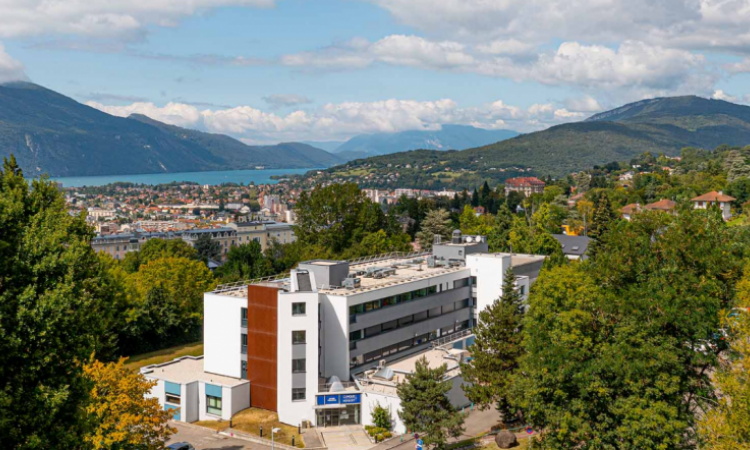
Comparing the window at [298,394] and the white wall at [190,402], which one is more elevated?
the window at [298,394]

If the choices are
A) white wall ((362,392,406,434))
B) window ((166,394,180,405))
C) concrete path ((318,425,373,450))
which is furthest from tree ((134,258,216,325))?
white wall ((362,392,406,434))

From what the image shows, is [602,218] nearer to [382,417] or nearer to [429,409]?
[382,417]

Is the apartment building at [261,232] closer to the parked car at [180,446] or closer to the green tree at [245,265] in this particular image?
the green tree at [245,265]

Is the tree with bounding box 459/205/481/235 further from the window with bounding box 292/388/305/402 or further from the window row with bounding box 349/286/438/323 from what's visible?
the window with bounding box 292/388/305/402

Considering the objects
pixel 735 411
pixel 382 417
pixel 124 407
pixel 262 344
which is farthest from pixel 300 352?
pixel 735 411

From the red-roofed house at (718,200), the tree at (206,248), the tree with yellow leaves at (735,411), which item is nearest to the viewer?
the tree with yellow leaves at (735,411)

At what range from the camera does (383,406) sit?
134 feet

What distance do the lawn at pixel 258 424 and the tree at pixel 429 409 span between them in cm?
727

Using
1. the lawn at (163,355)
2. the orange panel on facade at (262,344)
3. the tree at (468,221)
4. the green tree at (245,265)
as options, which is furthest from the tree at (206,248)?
the orange panel on facade at (262,344)

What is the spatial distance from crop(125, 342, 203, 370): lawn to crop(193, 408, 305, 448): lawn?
18859 mm

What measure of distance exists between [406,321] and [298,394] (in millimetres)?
10059

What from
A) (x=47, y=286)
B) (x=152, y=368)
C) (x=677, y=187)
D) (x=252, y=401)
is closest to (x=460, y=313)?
(x=252, y=401)

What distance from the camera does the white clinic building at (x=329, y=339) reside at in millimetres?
41781

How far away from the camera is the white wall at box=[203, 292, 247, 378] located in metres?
44.9
